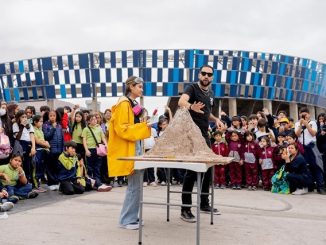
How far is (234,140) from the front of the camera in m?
8.88

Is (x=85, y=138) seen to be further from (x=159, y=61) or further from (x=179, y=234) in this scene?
(x=159, y=61)

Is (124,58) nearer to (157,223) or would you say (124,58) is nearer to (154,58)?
(154,58)

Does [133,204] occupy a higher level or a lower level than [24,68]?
lower

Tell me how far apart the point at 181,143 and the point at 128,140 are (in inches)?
23.7

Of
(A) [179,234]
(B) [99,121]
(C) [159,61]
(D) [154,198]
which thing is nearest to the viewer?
(A) [179,234]

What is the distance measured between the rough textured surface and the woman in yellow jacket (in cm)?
21

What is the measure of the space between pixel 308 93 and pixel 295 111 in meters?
2.59

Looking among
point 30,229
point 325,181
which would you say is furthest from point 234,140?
point 30,229

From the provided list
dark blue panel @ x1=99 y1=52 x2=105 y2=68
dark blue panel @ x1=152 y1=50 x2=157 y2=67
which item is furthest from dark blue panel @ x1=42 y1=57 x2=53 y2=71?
dark blue panel @ x1=152 y1=50 x2=157 y2=67

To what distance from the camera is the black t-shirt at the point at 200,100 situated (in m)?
5.04

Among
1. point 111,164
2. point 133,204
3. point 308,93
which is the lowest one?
point 133,204

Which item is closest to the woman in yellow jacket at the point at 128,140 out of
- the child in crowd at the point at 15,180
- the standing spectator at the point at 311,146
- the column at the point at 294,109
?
the child in crowd at the point at 15,180

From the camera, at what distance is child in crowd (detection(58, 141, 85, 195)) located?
7254 millimetres

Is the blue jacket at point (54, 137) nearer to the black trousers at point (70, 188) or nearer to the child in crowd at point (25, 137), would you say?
the child in crowd at point (25, 137)
